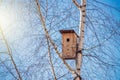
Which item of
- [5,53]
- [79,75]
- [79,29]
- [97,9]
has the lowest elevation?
[79,75]

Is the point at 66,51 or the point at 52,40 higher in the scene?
the point at 52,40

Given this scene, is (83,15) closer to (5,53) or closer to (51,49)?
(51,49)

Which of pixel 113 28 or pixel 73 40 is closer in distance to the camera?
pixel 113 28

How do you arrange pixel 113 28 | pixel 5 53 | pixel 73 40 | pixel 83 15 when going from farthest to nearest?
pixel 73 40 < pixel 5 53 < pixel 83 15 < pixel 113 28

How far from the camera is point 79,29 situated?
4750 mm

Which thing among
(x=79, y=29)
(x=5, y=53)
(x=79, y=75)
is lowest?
(x=79, y=75)

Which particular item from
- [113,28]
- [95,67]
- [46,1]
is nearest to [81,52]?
[95,67]

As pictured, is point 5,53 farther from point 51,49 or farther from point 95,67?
point 95,67

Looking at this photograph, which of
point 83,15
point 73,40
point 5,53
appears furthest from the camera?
point 73,40

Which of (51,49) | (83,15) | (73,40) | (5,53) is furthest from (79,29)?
(5,53)

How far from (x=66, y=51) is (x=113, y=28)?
1.59 metres

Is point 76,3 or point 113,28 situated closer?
point 113,28

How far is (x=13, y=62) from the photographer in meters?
4.77

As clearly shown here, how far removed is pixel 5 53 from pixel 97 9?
1821mm
